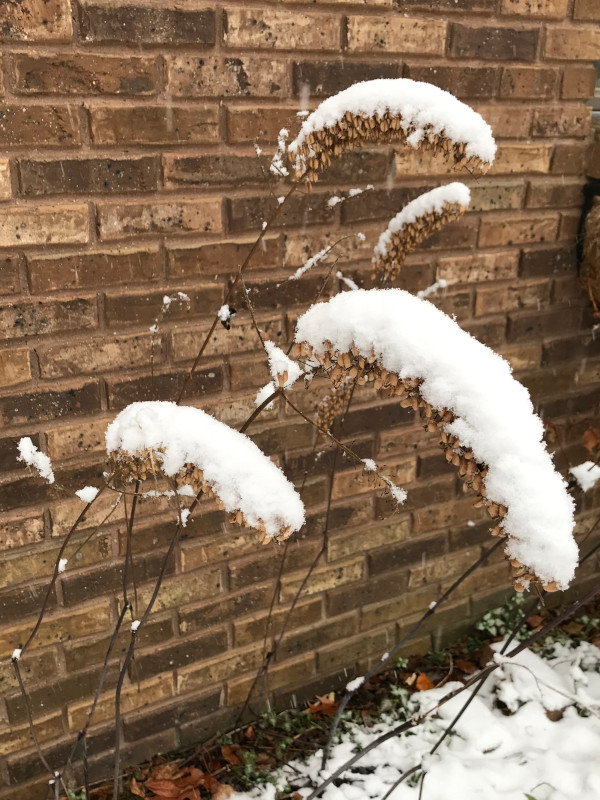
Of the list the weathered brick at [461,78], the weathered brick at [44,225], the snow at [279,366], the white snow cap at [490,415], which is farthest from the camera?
the weathered brick at [461,78]

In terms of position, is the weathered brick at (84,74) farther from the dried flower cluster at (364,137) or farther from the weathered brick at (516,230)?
the weathered brick at (516,230)

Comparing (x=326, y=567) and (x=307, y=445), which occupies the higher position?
(x=307, y=445)

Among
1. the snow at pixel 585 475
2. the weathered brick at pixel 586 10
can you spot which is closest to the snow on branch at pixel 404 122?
the weathered brick at pixel 586 10

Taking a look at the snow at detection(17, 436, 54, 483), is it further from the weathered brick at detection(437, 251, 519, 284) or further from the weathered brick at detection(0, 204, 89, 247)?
the weathered brick at detection(437, 251, 519, 284)

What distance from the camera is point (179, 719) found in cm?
185

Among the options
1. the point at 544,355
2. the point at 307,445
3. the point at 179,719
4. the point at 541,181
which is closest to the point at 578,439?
the point at 544,355

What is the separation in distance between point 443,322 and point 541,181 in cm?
125

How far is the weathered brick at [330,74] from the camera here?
1.49 meters

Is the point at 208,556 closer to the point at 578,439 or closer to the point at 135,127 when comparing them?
the point at 135,127

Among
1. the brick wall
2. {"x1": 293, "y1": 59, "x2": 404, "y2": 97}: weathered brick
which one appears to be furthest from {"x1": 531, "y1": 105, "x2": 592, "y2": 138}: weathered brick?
{"x1": 293, "y1": 59, "x2": 404, "y2": 97}: weathered brick

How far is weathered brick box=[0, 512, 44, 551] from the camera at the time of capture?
147 centimetres

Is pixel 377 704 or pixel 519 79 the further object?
pixel 377 704

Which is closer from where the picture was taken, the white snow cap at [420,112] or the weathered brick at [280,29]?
the white snow cap at [420,112]

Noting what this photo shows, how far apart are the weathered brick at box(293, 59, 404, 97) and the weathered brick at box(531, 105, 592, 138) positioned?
0.51 m
